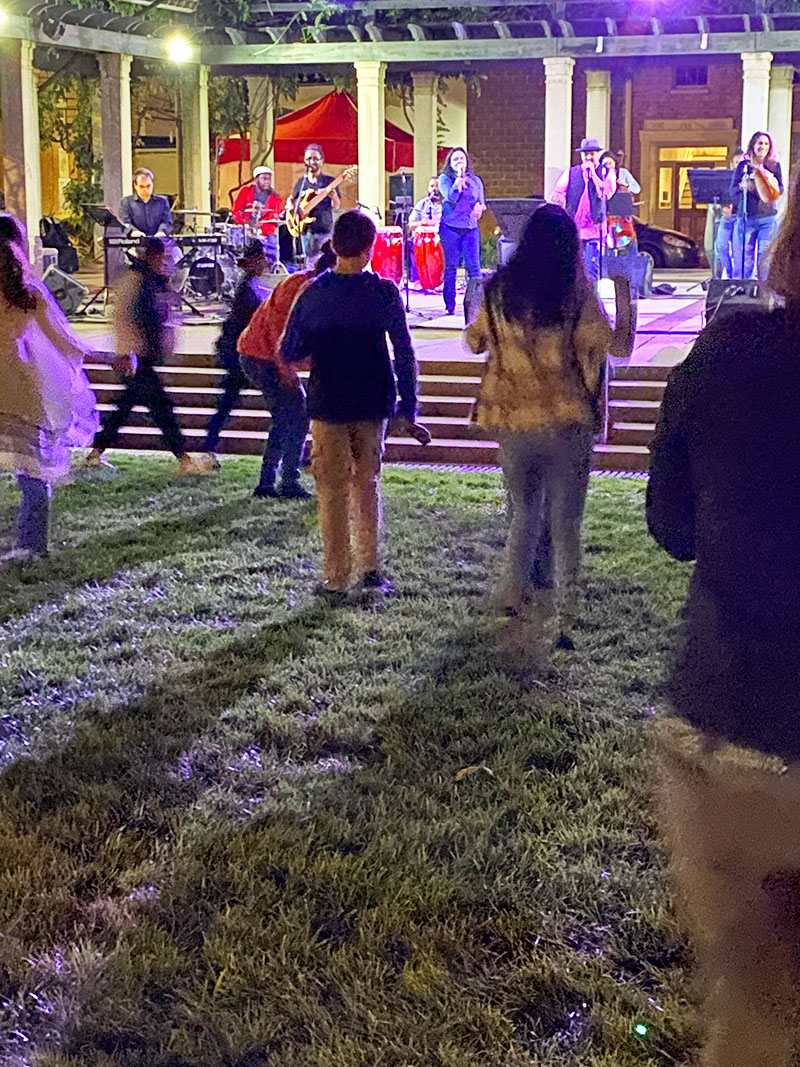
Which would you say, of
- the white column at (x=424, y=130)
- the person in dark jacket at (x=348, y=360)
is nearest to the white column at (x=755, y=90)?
the white column at (x=424, y=130)

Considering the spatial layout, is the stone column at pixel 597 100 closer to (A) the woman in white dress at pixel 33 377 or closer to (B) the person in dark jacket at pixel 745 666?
(A) the woman in white dress at pixel 33 377

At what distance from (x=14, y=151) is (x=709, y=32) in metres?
9.52

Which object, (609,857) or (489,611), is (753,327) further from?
(489,611)

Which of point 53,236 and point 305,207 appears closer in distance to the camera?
point 305,207

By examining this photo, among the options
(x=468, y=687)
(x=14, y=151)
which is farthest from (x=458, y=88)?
(x=468, y=687)

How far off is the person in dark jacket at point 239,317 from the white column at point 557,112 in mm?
10997

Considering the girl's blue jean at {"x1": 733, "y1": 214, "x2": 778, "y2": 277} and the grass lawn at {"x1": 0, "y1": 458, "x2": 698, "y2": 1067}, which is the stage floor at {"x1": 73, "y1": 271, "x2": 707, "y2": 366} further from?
the grass lawn at {"x1": 0, "y1": 458, "x2": 698, "y2": 1067}

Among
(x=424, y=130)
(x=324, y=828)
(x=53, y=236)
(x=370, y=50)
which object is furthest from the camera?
(x=424, y=130)

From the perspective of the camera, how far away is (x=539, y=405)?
16.5 ft

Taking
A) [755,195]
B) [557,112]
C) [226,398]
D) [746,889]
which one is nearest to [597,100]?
[557,112]

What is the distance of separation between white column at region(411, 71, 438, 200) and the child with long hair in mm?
17149

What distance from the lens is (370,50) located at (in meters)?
18.9

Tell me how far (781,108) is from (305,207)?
27.5 ft

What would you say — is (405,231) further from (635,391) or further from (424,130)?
(424,130)
